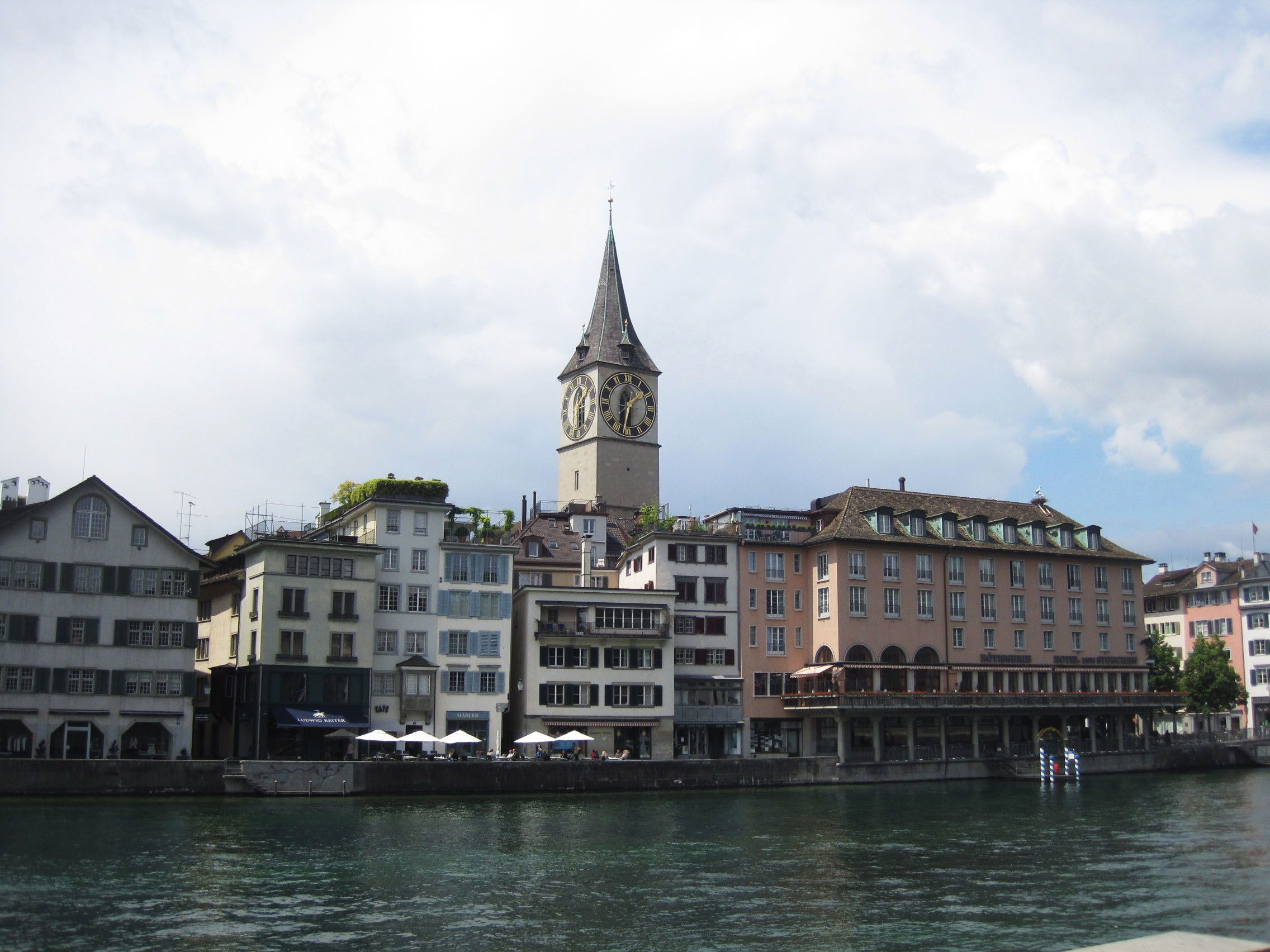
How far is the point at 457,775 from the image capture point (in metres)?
75.1

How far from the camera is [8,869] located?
42125 millimetres

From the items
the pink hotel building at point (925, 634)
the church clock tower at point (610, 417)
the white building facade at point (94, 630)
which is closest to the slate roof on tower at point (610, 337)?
the church clock tower at point (610, 417)

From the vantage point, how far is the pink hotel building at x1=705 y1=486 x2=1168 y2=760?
97438 mm

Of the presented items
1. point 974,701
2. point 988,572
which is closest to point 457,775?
point 974,701

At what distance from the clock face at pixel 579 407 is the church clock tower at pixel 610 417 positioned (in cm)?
11

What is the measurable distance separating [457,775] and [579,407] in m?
71.6

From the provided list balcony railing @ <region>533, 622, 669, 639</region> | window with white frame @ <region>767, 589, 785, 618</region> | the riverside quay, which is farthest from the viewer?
window with white frame @ <region>767, 589, 785, 618</region>

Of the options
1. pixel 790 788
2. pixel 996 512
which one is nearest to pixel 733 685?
pixel 790 788

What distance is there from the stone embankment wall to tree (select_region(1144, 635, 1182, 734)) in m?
34.7

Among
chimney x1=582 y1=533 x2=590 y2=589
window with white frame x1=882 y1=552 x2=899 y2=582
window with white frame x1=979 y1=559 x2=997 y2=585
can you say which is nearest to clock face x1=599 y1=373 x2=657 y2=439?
chimney x1=582 y1=533 x2=590 y2=589

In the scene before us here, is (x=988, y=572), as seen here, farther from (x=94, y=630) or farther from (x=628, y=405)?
(x=94, y=630)

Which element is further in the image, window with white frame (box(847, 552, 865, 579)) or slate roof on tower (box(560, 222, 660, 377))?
slate roof on tower (box(560, 222, 660, 377))

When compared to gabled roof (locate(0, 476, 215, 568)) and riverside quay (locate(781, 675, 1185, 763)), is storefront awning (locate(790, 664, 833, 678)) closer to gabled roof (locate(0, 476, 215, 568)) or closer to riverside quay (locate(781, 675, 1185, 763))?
riverside quay (locate(781, 675, 1185, 763))

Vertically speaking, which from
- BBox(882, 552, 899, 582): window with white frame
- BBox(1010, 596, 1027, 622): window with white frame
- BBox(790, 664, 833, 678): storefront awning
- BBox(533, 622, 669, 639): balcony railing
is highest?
BBox(882, 552, 899, 582): window with white frame
